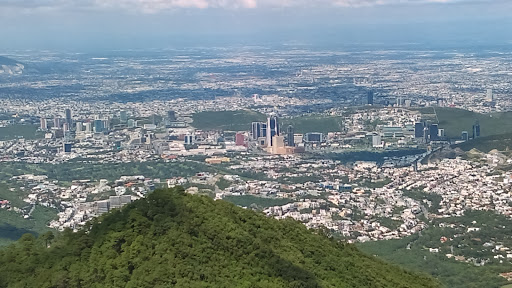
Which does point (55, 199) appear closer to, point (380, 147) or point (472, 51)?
point (380, 147)

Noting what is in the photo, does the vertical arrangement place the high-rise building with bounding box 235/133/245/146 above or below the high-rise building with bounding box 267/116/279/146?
below

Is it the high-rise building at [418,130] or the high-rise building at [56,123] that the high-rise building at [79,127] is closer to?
the high-rise building at [56,123]

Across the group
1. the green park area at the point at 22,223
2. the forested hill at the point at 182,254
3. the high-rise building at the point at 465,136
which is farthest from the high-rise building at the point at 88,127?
the forested hill at the point at 182,254

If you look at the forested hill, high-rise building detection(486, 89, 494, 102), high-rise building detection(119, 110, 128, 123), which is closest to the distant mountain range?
high-rise building detection(119, 110, 128, 123)

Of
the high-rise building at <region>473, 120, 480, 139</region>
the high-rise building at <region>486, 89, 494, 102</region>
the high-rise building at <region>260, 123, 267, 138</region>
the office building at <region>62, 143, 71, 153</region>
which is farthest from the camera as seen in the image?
the high-rise building at <region>486, 89, 494, 102</region>

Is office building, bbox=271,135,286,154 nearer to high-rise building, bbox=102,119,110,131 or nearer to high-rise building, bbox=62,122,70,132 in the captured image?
high-rise building, bbox=102,119,110,131

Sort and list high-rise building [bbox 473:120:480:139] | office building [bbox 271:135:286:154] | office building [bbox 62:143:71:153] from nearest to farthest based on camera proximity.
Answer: office building [bbox 271:135:286:154], office building [bbox 62:143:71:153], high-rise building [bbox 473:120:480:139]

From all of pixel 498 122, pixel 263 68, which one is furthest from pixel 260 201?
pixel 263 68
